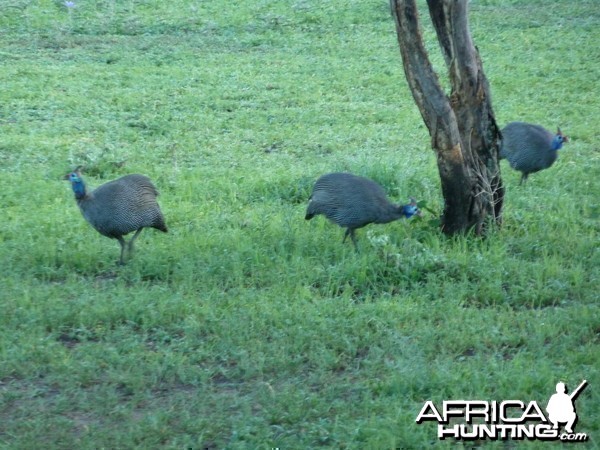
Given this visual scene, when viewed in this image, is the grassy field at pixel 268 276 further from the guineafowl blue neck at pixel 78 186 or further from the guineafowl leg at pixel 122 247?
the guineafowl blue neck at pixel 78 186

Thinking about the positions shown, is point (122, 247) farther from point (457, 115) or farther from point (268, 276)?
point (457, 115)

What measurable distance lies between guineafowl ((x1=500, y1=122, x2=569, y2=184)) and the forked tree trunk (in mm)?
1589

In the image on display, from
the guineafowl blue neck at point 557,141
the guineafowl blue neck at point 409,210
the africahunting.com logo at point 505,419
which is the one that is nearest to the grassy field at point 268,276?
the africahunting.com logo at point 505,419

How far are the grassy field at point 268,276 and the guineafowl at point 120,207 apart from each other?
238 millimetres

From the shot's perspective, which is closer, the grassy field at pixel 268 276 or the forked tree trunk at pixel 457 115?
the grassy field at pixel 268 276

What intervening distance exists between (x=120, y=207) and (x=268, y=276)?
123 centimetres

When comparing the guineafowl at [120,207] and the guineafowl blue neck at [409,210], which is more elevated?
the guineafowl at [120,207]

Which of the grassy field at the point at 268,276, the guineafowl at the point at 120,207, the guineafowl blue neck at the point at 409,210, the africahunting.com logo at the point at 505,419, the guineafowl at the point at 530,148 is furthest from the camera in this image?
the guineafowl at the point at 530,148

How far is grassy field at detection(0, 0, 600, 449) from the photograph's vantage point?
16.4ft

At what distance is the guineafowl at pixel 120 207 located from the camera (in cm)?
721

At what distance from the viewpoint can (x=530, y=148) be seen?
9.41m

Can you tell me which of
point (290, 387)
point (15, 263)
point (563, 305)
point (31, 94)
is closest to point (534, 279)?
point (563, 305)

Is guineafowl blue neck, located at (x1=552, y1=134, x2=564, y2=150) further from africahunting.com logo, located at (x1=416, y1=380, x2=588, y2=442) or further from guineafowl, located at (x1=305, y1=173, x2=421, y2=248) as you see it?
africahunting.com logo, located at (x1=416, y1=380, x2=588, y2=442)

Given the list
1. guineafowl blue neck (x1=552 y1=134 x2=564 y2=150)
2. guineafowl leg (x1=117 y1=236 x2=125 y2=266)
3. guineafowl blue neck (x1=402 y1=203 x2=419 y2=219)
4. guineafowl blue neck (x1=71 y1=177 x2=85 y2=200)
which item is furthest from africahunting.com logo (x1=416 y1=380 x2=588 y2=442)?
guineafowl blue neck (x1=552 y1=134 x2=564 y2=150)
